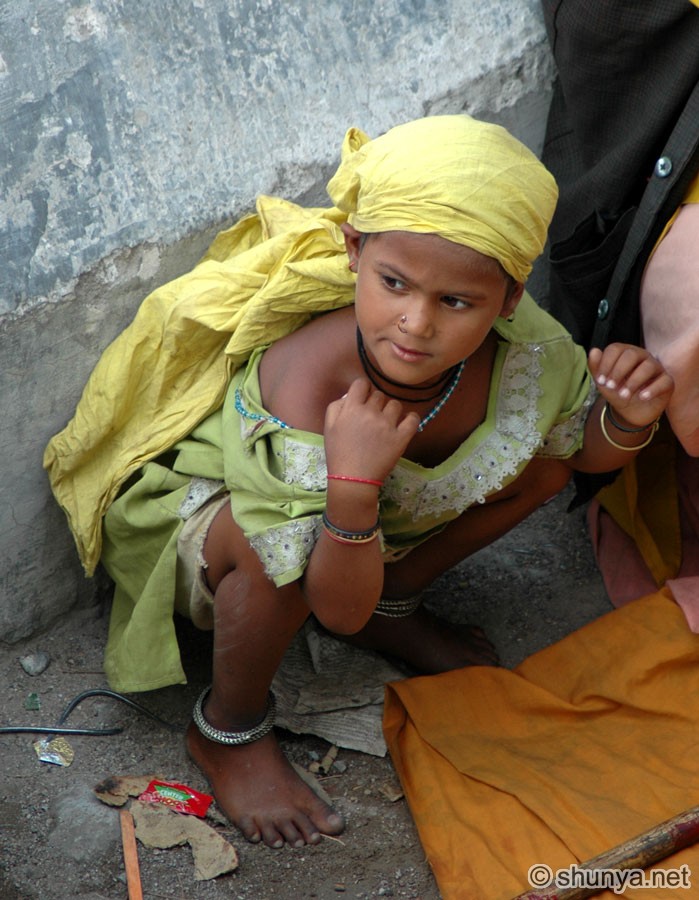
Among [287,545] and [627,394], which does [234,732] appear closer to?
[287,545]

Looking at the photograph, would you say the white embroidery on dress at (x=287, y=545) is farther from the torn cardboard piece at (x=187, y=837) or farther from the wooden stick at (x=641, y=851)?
the wooden stick at (x=641, y=851)

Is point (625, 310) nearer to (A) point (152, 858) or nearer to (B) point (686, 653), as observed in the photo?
(B) point (686, 653)

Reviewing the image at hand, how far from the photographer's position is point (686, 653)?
2299 mm

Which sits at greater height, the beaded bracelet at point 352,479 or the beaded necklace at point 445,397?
the beaded bracelet at point 352,479

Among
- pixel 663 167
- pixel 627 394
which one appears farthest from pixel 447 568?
pixel 663 167

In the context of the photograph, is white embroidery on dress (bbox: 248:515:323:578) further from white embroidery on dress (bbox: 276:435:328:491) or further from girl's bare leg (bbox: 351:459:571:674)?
girl's bare leg (bbox: 351:459:571:674)

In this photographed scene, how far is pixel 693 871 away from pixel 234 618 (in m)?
0.88

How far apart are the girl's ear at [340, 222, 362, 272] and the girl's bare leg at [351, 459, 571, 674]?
1.96 ft

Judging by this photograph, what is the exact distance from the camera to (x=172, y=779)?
2.19m

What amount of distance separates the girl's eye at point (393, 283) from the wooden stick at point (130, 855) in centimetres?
106

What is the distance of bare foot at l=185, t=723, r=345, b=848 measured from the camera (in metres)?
2.08

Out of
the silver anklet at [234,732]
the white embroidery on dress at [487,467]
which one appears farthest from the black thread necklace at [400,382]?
the silver anklet at [234,732]

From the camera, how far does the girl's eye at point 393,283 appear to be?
1.81 meters

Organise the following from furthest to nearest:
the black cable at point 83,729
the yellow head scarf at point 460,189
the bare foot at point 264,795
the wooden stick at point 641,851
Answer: the black cable at point 83,729
the bare foot at point 264,795
the wooden stick at point 641,851
the yellow head scarf at point 460,189
